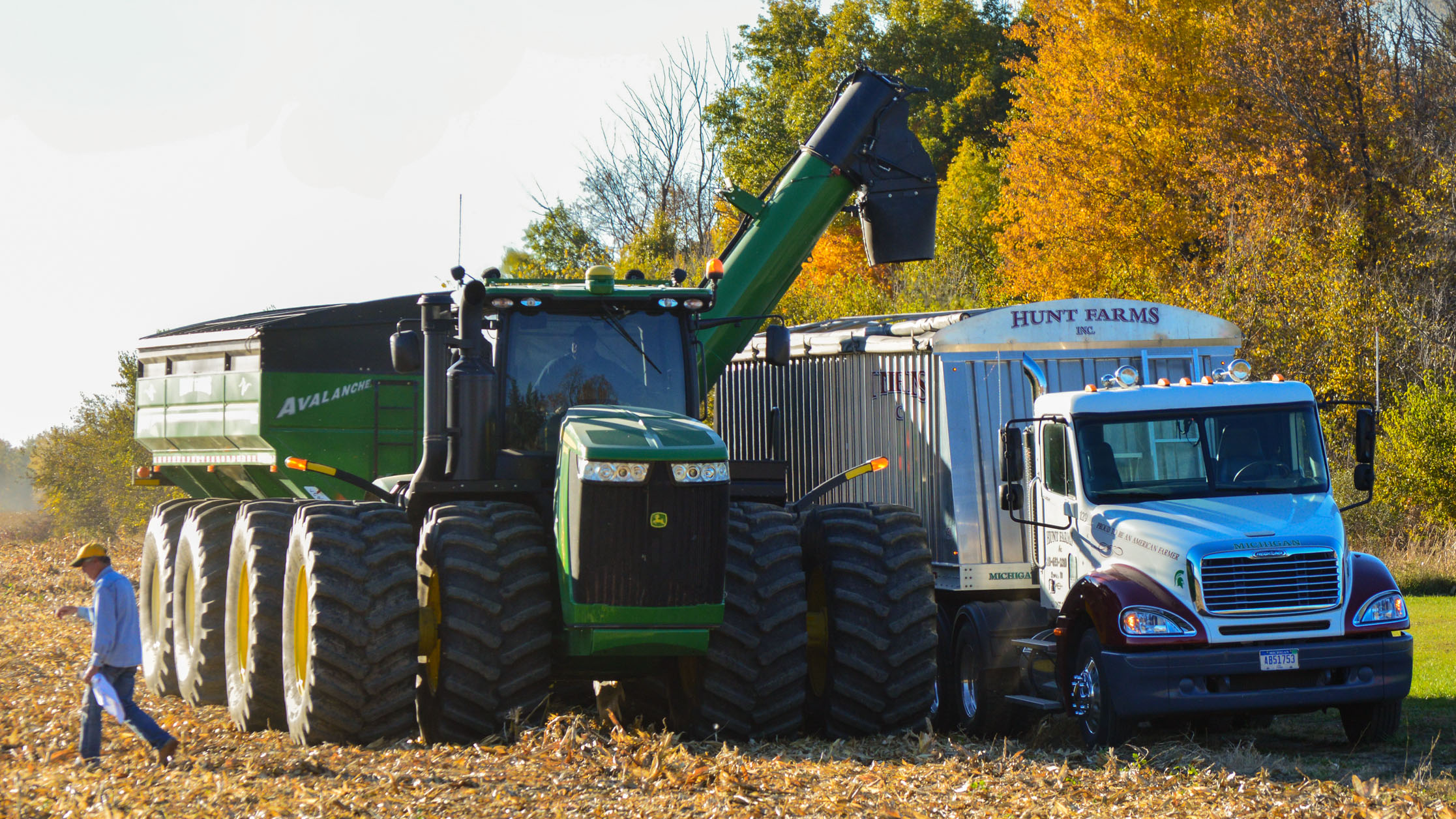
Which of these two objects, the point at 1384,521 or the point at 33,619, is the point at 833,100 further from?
the point at 1384,521

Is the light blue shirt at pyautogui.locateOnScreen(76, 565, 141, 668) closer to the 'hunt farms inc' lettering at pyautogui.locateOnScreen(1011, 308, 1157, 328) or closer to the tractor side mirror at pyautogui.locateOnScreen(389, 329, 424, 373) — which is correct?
the tractor side mirror at pyautogui.locateOnScreen(389, 329, 424, 373)

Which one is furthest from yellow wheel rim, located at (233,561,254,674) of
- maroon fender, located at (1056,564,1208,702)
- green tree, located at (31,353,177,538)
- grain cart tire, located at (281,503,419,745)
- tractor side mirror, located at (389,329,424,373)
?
green tree, located at (31,353,177,538)

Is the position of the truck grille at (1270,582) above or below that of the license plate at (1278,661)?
above

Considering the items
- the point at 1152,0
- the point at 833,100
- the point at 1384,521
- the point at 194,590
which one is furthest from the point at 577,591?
the point at 1152,0

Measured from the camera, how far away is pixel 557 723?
948 cm

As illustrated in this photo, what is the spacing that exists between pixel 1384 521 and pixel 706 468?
20149 millimetres

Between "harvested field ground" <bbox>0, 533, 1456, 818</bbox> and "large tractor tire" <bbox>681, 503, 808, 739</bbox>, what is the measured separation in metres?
0.22

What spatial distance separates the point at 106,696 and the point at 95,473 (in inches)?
1400

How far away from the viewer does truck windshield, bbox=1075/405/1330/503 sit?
10.9 meters

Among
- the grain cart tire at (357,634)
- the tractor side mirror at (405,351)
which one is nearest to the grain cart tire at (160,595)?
the grain cart tire at (357,634)

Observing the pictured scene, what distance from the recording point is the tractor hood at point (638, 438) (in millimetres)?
8914

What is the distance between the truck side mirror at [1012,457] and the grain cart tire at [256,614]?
540 centimetres

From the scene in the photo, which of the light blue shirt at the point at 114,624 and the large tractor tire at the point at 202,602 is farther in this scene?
the large tractor tire at the point at 202,602

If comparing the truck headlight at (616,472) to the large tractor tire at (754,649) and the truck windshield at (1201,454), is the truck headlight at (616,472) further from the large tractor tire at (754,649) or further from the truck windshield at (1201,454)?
the truck windshield at (1201,454)
